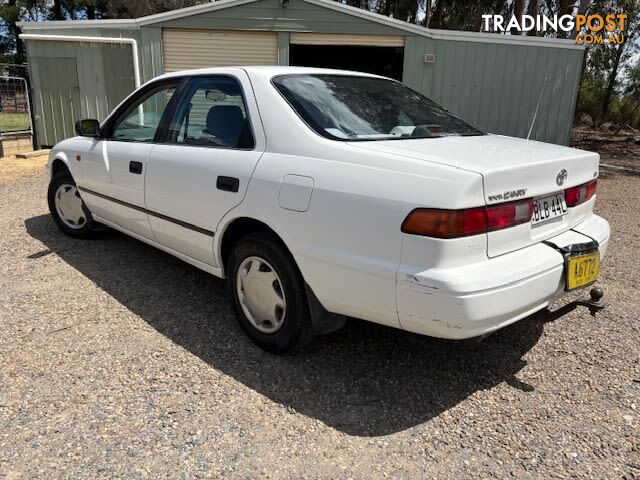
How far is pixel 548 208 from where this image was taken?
2.70 m

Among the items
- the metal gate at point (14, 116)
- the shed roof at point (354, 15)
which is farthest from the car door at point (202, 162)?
the metal gate at point (14, 116)

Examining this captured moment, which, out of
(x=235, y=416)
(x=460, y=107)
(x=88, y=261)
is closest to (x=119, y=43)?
(x=460, y=107)

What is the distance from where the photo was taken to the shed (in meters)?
11.3

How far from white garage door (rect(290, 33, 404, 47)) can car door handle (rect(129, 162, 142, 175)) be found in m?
8.54

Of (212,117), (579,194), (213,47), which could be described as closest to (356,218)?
(579,194)

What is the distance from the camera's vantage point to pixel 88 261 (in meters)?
4.66

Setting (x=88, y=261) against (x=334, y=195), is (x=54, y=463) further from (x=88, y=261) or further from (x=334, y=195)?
(x=88, y=261)

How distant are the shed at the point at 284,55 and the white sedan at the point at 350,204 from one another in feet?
26.5

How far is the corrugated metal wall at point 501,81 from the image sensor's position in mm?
11602

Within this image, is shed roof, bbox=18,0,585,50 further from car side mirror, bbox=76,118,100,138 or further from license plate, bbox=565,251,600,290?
license plate, bbox=565,251,600,290

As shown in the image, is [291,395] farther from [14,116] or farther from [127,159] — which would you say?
[14,116]

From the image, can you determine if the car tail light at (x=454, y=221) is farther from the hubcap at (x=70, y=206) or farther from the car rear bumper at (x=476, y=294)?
the hubcap at (x=70, y=206)

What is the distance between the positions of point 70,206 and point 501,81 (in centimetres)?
984

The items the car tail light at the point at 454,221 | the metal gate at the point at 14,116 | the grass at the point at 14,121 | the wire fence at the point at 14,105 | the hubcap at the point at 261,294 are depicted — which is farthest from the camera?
the grass at the point at 14,121
